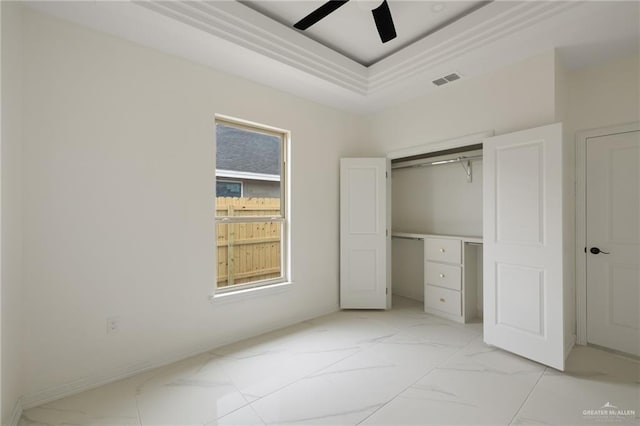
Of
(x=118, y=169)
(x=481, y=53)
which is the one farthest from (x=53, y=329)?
(x=481, y=53)

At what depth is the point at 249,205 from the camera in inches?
125

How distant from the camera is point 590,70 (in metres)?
2.76

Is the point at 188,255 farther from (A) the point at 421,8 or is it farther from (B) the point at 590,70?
(B) the point at 590,70

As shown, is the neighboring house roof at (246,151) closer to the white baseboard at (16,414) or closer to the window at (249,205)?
the window at (249,205)

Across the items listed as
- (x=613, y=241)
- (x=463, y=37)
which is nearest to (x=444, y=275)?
(x=613, y=241)

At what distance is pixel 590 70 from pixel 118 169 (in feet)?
14.1

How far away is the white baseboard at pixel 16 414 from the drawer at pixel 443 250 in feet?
12.6

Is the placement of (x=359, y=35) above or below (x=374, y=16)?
above

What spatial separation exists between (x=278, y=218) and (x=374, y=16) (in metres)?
2.15

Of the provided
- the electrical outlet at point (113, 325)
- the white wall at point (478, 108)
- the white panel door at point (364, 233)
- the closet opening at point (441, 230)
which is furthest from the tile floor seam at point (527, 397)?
the electrical outlet at point (113, 325)

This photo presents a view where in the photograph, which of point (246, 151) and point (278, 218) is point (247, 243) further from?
point (246, 151)

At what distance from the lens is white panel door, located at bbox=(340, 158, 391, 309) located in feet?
12.4

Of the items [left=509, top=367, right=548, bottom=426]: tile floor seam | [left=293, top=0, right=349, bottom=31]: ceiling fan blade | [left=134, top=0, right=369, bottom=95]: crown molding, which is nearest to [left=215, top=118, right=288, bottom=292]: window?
[left=134, top=0, right=369, bottom=95]: crown molding

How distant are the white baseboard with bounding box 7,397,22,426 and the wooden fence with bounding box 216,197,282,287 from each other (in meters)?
1.50
